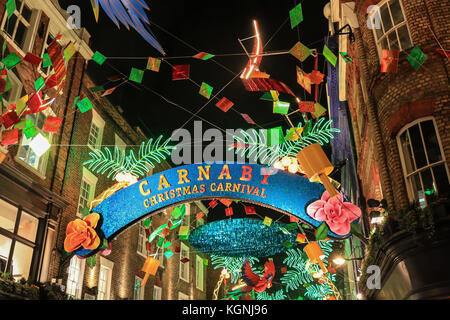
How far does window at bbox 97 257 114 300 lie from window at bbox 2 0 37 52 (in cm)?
881

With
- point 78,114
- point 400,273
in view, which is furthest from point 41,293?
point 400,273

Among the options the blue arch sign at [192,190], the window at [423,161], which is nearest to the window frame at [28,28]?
the blue arch sign at [192,190]

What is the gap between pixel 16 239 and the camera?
39.8 feet

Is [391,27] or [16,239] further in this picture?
[16,239]

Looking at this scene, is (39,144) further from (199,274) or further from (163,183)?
(199,274)

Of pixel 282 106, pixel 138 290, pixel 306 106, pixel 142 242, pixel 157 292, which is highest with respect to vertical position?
pixel 142 242

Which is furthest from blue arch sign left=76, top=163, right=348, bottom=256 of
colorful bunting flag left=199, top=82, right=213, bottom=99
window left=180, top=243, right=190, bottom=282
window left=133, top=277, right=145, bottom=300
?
window left=180, top=243, right=190, bottom=282

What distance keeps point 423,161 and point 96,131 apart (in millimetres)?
13595

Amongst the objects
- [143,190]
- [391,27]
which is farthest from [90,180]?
[391,27]

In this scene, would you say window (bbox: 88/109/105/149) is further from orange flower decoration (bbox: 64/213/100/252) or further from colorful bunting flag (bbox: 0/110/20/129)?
colorful bunting flag (bbox: 0/110/20/129)

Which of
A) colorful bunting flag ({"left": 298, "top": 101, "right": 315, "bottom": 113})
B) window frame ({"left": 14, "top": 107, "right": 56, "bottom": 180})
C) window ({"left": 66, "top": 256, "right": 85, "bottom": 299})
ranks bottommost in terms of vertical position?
window ({"left": 66, "top": 256, "right": 85, "bottom": 299})

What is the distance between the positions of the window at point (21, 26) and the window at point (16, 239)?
523 centimetres

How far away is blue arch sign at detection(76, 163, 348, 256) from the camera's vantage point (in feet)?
39.4
